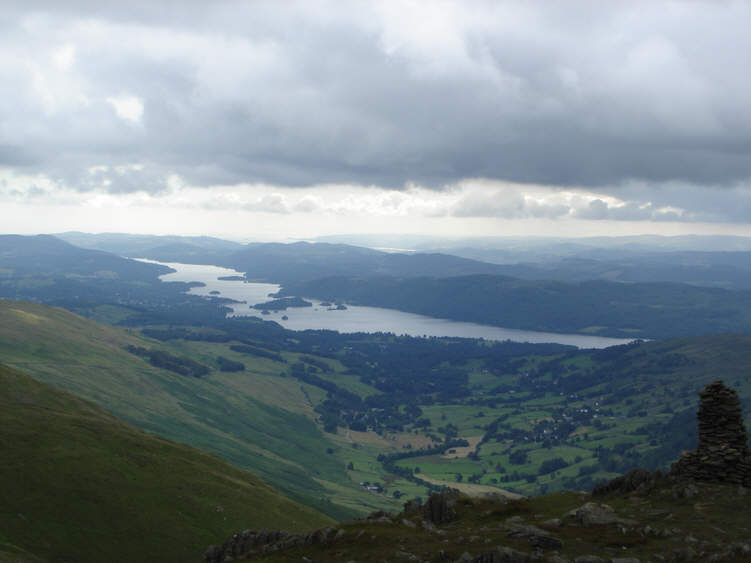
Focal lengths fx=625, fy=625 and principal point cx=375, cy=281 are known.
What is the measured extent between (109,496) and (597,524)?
7164cm

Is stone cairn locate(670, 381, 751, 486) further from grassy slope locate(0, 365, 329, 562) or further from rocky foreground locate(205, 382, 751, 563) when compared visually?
grassy slope locate(0, 365, 329, 562)

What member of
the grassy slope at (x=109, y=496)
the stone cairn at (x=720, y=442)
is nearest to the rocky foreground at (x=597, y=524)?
the stone cairn at (x=720, y=442)

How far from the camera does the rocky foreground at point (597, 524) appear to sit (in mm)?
35594

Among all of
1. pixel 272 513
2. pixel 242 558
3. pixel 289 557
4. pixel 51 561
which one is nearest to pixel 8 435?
pixel 51 561

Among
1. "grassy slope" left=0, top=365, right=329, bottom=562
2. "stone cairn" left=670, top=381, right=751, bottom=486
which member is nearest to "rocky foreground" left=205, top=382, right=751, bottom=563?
"stone cairn" left=670, top=381, right=751, bottom=486

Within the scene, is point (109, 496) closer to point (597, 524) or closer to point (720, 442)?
point (597, 524)

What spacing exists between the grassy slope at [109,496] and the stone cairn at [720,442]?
62.2m

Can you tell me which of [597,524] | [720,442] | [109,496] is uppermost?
[720,442]

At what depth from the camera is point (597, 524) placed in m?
40.1

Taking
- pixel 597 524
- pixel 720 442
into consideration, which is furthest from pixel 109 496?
pixel 720 442

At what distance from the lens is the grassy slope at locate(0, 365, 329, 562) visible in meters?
75.8

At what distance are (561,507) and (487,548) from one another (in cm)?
1112

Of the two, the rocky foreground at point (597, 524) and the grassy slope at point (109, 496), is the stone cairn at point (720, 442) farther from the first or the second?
the grassy slope at point (109, 496)

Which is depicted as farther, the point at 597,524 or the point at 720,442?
the point at 720,442
